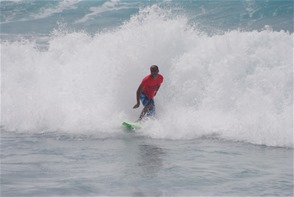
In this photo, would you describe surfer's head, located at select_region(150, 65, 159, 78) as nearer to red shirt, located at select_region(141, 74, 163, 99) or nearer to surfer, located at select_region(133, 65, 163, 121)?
surfer, located at select_region(133, 65, 163, 121)

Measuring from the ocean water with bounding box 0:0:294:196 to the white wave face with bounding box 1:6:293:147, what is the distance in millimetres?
30

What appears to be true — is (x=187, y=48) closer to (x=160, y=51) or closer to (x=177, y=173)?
(x=160, y=51)

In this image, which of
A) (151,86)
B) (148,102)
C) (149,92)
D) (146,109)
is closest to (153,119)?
(146,109)

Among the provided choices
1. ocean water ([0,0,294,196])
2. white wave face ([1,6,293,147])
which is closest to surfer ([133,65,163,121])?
white wave face ([1,6,293,147])

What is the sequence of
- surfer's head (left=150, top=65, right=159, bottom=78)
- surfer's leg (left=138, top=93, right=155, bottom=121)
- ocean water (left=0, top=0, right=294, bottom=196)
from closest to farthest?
ocean water (left=0, top=0, right=294, bottom=196), surfer's head (left=150, top=65, right=159, bottom=78), surfer's leg (left=138, top=93, right=155, bottom=121)

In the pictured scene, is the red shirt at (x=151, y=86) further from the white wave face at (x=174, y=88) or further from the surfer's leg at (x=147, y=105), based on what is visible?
the white wave face at (x=174, y=88)

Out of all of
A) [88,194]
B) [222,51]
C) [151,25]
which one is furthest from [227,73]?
[88,194]

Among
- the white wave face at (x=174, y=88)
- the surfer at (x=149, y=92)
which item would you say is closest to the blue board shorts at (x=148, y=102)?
the surfer at (x=149, y=92)

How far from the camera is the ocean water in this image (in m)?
8.46

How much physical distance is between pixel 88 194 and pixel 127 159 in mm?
2419

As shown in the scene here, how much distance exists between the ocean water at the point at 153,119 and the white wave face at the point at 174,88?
0.10 feet

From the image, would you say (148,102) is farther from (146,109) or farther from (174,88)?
(174,88)

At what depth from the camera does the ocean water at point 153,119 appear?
27.8ft

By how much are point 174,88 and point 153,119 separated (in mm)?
1977
